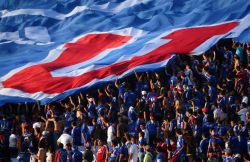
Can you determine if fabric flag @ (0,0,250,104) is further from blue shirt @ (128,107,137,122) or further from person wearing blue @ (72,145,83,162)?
person wearing blue @ (72,145,83,162)

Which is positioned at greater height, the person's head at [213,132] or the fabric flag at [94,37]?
the fabric flag at [94,37]

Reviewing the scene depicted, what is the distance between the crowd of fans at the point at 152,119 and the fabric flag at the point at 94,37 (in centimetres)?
125

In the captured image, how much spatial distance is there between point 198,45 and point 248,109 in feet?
8.83

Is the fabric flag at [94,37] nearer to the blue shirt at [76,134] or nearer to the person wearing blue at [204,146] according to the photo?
the blue shirt at [76,134]

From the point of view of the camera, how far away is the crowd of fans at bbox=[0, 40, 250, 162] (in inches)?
1017

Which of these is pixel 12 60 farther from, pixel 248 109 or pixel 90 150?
pixel 248 109

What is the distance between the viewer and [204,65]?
104ft

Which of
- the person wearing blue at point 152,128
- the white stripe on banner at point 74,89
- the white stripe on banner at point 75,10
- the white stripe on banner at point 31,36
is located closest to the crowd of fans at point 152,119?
the person wearing blue at point 152,128

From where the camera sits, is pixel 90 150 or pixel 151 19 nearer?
pixel 90 150

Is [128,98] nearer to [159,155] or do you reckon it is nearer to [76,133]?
[76,133]

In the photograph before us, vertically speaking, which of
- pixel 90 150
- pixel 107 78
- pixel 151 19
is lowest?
pixel 90 150

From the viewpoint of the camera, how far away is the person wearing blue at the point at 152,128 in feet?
89.7

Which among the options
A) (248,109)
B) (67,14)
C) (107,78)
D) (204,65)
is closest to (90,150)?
(107,78)

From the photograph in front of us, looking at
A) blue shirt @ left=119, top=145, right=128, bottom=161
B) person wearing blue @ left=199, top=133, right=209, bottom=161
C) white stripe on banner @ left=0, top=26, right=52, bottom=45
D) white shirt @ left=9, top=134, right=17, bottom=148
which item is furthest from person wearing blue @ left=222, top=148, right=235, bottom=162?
white stripe on banner @ left=0, top=26, right=52, bottom=45
